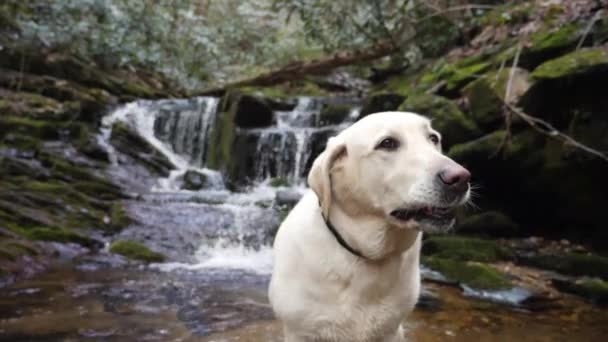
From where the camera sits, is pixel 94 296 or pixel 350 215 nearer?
pixel 350 215

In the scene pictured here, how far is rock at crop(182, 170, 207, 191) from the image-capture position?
13109 millimetres

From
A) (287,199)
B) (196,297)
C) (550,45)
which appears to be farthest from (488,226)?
(196,297)


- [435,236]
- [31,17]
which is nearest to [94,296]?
[435,236]

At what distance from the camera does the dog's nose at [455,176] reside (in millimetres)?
2221

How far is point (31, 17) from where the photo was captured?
34.4ft

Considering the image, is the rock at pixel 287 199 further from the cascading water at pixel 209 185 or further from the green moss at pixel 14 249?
the green moss at pixel 14 249

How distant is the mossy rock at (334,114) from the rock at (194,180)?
3359 millimetres

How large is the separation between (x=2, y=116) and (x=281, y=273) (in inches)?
467

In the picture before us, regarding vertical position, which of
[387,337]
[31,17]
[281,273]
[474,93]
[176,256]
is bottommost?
[176,256]

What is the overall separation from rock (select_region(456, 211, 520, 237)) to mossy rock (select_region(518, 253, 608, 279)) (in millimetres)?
1348

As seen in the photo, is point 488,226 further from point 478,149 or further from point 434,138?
point 434,138

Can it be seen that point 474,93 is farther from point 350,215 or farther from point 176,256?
point 350,215

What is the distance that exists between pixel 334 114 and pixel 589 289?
933cm

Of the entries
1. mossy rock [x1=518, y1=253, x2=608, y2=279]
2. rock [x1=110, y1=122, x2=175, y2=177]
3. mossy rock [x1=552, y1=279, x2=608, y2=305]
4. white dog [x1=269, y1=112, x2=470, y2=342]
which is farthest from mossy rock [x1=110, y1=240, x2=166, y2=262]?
rock [x1=110, y1=122, x2=175, y2=177]
